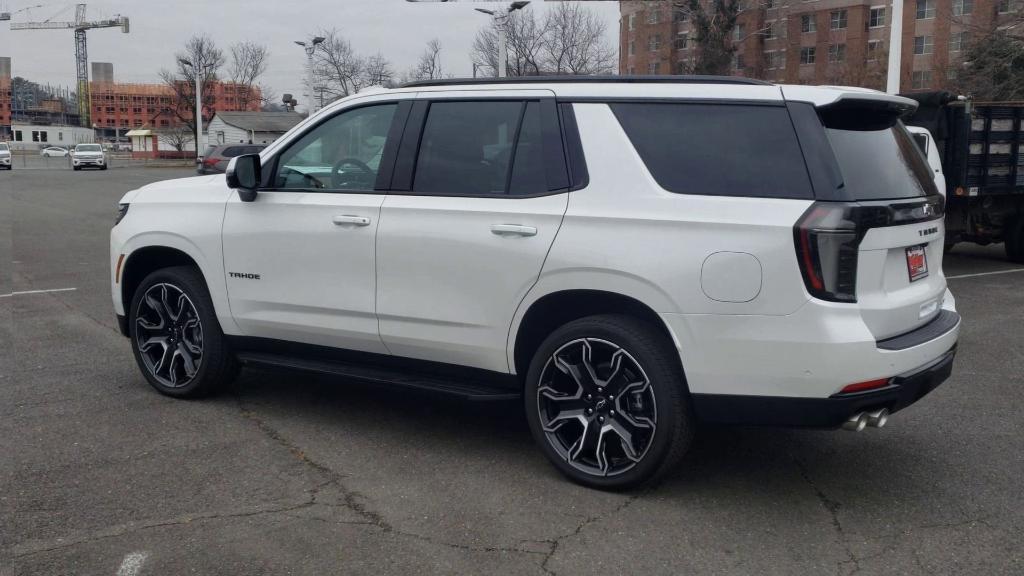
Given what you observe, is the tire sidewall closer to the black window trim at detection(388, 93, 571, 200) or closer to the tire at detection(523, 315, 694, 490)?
the black window trim at detection(388, 93, 571, 200)

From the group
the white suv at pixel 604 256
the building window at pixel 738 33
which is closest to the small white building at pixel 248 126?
the building window at pixel 738 33

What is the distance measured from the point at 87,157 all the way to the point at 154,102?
43107mm

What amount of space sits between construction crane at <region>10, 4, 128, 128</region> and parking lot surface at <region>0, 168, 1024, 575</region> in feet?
187

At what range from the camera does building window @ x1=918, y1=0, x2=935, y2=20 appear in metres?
77.5

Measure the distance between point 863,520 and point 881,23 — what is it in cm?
8391

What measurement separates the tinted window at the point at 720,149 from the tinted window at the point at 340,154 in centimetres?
145

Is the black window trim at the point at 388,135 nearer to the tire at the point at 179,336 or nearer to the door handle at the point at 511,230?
the door handle at the point at 511,230

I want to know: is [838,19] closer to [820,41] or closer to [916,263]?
[820,41]

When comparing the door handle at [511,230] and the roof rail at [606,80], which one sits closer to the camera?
the roof rail at [606,80]

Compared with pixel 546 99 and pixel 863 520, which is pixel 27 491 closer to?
pixel 546 99

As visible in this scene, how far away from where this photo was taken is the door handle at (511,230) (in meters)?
4.50

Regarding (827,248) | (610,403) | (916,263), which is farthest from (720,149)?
(610,403)

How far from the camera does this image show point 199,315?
5766 millimetres

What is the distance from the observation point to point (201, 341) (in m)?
5.83
